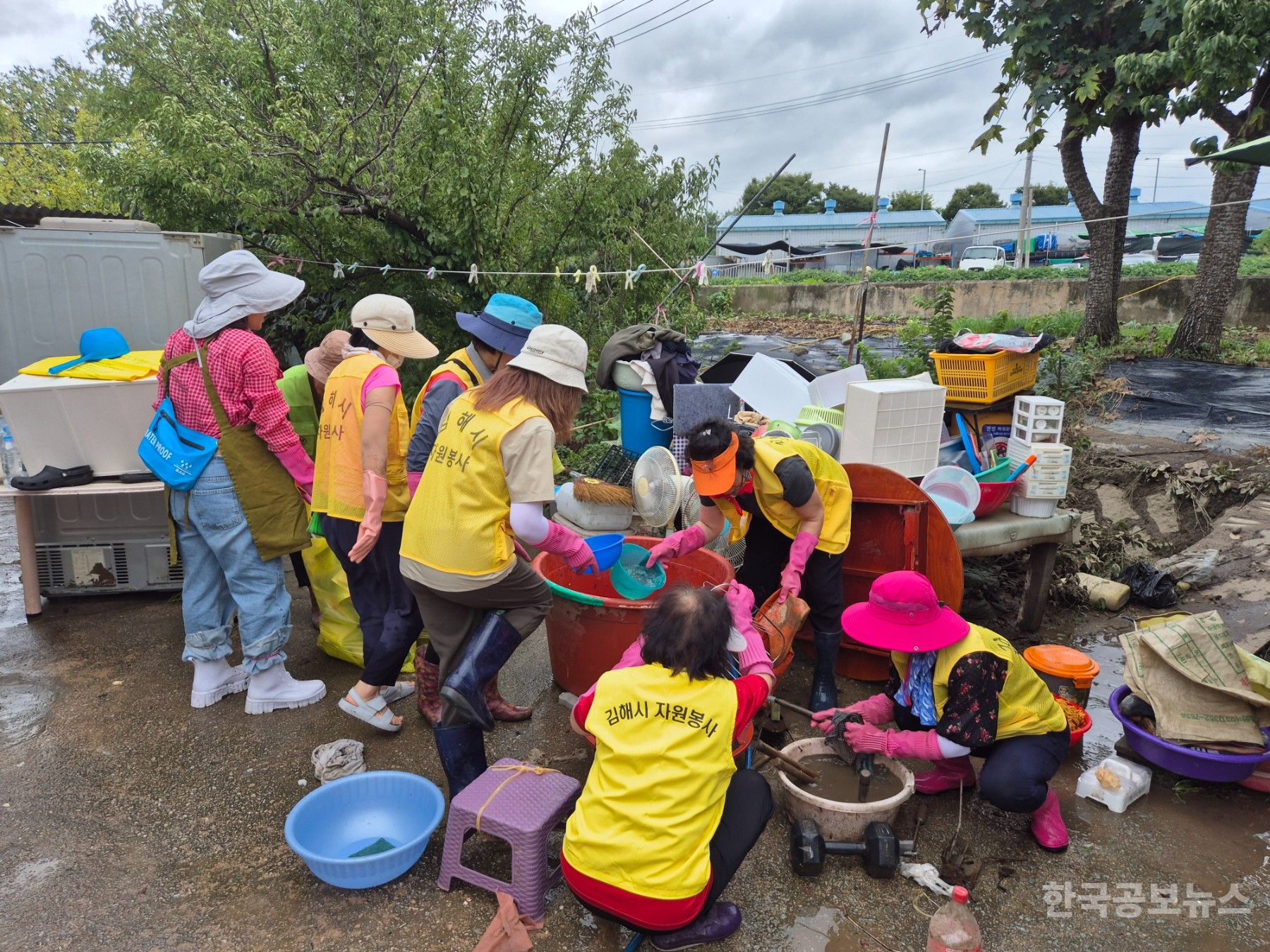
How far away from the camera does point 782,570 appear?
13.2 ft

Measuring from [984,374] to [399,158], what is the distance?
4.65 metres

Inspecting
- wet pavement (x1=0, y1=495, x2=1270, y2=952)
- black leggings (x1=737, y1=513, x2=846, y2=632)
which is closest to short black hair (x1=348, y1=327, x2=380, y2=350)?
wet pavement (x1=0, y1=495, x2=1270, y2=952)

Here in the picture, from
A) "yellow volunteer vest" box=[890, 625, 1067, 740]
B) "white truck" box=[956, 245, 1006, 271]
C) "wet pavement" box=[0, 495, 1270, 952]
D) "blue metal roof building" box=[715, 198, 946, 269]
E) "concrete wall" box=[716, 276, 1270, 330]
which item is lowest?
"wet pavement" box=[0, 495, 1270, 952]

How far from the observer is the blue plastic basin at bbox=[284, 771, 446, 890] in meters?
2.63

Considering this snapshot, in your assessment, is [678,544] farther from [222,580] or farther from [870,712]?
[222,580]

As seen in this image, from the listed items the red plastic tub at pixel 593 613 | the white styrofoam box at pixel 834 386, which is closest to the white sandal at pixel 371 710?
the red plastic tub at pixel 593 613

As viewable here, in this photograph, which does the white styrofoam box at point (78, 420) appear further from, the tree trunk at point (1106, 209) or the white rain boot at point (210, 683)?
the tree trunk at point (1106, 209)

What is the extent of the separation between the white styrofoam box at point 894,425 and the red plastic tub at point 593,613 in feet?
3.81

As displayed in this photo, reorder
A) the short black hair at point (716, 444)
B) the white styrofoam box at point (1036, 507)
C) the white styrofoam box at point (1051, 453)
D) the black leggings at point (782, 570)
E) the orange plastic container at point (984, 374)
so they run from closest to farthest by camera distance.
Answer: the short black hair at point (716, 444) < the black leggings at point (782, 570) < the white styrofoam box at point (1051, 453) < the white styrofoam box at point (1036, 507) < the orange plastic container at point (984, 374)

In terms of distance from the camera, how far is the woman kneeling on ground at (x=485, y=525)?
106 inches

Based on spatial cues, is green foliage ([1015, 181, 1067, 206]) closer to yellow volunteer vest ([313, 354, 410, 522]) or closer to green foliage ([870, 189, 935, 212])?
green foliage ([870, 189, 935, 212])

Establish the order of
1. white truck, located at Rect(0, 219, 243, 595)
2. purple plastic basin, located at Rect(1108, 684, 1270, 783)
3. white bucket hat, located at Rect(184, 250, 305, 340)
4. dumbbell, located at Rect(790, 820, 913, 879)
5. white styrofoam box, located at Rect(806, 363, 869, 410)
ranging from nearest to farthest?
dumbbell, located at Rect(790, 820, 913, 879)
purple plastic basin, located at Rect(1108, 684, 1270, 783)
white bucket hat, located at Rect(184, 250, 305, 340)
white truck, located at Rect(0, 219, 243, 595)
white styrofoam box, located at Rect(806, 363, 869, 410)

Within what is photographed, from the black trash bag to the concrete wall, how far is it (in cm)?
577

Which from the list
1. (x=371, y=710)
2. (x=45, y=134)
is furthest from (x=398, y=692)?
(x=45, y=134)
